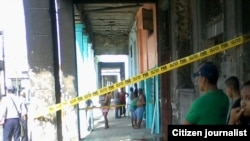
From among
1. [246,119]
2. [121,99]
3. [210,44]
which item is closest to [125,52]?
[121,99]

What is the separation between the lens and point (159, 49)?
11570 millimetres

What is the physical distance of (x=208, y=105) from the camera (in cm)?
365

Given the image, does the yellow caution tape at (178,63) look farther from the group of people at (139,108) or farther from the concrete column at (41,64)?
the group of people at (139,108)

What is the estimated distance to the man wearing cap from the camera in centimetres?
362

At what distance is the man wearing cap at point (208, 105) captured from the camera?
362cm

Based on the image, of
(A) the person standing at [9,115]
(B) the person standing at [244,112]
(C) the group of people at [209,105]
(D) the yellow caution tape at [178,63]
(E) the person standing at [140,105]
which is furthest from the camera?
(E) the person standing at [140,105]

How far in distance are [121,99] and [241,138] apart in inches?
777

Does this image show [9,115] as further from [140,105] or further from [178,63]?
[140,105]

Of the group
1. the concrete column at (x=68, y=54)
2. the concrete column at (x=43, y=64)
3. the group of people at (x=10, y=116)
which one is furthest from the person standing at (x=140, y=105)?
the concrete column at (x=43, y=64)

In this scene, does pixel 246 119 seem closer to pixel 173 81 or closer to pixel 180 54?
pixel 180 54

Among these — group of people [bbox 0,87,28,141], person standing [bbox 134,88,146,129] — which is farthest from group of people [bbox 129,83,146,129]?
group of people [bbox 0,87,28,141]

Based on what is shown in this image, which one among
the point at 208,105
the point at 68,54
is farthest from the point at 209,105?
the point at 68,54

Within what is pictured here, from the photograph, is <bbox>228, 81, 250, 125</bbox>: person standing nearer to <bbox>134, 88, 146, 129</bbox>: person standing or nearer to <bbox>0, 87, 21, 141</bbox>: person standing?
<bbox>0, 87, 21, 141</bbox>: person standing

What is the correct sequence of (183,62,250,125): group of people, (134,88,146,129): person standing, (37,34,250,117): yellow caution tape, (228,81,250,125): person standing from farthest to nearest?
(134,88,146,129): person standing < (37,34,250,117): yellow caution tape < (183,62,250,125): group of people < (228,81,250,125): person standing
